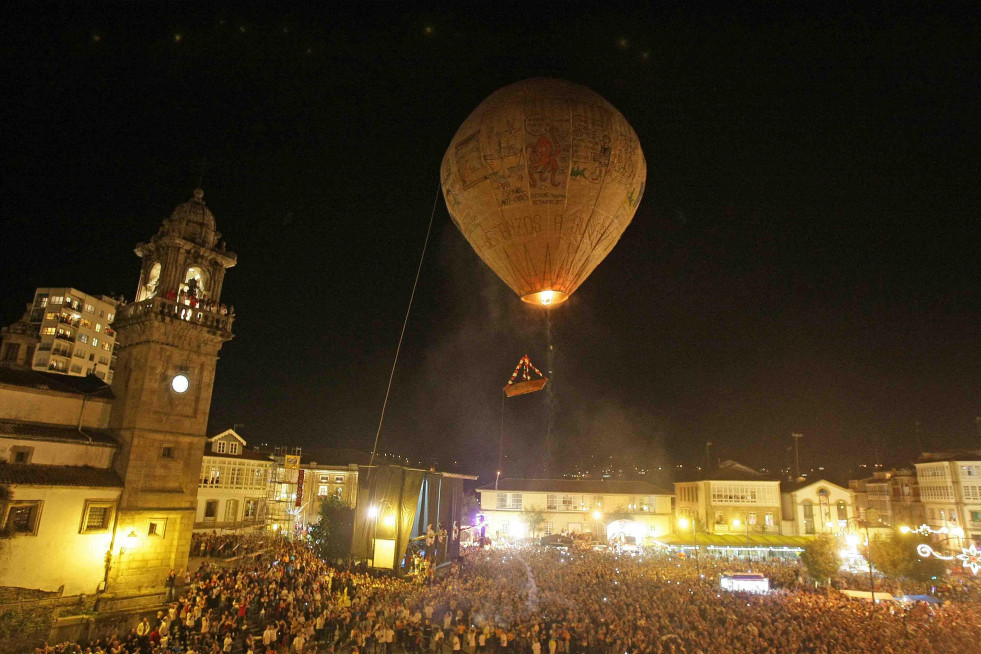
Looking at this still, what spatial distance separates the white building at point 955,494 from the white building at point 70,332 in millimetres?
89664

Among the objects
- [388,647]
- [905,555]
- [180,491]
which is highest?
[180,491]

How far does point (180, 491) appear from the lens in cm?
2675

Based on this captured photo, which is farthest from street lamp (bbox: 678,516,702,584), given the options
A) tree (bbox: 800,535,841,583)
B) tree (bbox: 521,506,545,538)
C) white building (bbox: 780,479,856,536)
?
tree (bbox: 521,506,545,538)

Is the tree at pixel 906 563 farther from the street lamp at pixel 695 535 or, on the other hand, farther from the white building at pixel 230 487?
the white building at pixel 230 487

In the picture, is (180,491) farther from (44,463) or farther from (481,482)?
(481,482)

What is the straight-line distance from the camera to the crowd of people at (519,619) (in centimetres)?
1608

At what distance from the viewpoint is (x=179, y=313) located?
27.7 m

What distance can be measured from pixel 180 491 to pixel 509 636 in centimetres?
1786

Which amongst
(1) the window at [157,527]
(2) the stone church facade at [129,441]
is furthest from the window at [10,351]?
(1) the window at [157,527]

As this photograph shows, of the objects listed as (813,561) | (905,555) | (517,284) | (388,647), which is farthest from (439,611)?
(905,555)

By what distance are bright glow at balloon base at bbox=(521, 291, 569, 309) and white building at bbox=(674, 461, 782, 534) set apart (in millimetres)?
41887

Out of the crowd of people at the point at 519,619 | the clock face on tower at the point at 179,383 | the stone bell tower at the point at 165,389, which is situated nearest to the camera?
the crowd of people at the point at 519,619

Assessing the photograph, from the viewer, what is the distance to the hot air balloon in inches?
689

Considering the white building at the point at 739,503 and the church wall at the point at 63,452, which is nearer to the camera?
the church wall at the point at 63,452
